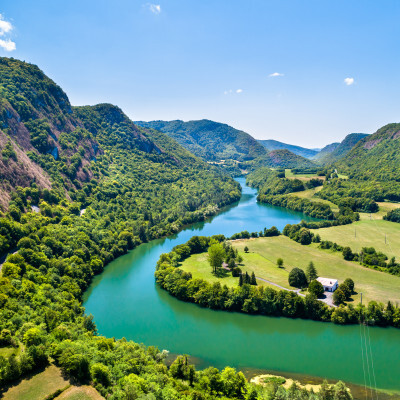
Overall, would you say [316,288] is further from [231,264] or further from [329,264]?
[231,264]

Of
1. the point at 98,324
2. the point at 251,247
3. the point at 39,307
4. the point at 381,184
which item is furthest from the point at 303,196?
the point at 39,307

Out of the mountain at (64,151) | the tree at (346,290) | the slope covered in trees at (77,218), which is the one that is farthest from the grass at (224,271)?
the mountain at (64,151)

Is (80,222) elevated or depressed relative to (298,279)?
elevated

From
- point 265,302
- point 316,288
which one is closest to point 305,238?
point 316,288

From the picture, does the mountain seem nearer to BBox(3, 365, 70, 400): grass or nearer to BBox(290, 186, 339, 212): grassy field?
BBox(290, 186, 339, 212): grassy field

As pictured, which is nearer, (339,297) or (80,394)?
(80,394)

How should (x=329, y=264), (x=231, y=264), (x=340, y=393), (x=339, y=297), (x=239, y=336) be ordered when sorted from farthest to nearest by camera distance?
1. (x=329, y=264)
2. (x=231, y=264)
3. (x=339, y=297)
4. (x=239, y=336)
5. (x=340, y=393)

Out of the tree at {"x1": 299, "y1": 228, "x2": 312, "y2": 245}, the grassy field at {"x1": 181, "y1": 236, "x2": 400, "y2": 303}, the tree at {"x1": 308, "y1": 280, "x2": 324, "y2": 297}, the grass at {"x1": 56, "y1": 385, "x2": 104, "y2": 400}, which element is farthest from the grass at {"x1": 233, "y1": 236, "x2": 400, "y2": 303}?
the grass at {"x1": 56, "y1": 385, "x2": 104, "y2": 400}

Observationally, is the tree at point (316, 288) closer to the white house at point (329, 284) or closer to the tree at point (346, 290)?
the white house at point (329, 284)
